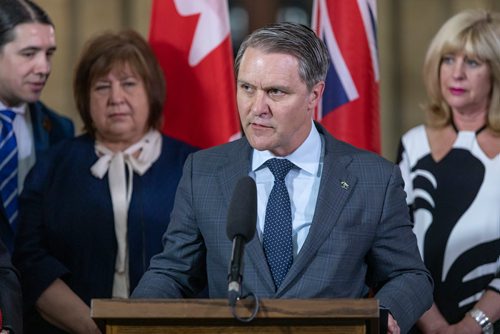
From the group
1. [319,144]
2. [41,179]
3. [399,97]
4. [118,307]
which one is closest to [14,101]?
[41,179]

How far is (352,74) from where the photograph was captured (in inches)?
166

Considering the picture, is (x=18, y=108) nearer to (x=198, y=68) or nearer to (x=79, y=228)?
(x=79, y=228)

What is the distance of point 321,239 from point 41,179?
144 cm

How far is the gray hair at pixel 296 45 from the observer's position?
300 cm

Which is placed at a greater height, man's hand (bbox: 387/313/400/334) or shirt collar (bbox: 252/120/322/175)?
shirt collar (bbox: 252/120/322/175)

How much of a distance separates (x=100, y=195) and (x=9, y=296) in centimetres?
93

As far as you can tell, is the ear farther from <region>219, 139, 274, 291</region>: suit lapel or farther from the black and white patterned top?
the black and white patterned top

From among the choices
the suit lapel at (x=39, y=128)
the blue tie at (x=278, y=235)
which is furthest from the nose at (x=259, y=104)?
the suit lapel at (x=39, y=128)

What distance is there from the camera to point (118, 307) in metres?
2.47

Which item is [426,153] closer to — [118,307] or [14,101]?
[14,101]

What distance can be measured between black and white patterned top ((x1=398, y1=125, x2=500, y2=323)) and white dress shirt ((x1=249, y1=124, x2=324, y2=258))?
0.99 m

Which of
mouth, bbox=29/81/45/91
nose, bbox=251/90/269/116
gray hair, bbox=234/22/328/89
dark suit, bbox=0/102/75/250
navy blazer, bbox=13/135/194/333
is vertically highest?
gray hair, bbox=234/22/328/89

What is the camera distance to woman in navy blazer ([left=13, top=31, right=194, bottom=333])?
3.90 meters

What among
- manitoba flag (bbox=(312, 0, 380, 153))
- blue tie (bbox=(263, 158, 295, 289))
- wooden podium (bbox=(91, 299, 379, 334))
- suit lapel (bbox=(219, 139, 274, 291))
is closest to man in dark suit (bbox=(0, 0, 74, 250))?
manitoba flag (bbox=(312, 0, 380, 153))
